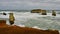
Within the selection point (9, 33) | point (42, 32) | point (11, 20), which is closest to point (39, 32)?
point (42, 32)

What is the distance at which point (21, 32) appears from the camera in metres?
12.2

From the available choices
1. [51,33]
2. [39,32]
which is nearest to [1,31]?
[39,32]

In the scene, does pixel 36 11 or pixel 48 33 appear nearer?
pixel 48 33

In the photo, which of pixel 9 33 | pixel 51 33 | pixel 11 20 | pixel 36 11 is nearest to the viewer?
pixel 9 33

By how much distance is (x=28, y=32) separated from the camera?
12.2 m

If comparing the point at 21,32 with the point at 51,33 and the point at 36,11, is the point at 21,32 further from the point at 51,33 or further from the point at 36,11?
the point at 36,11

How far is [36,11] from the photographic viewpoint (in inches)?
2586

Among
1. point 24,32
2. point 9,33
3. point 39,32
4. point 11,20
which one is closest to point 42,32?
point 39,32

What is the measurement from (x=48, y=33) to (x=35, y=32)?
2.68 ft

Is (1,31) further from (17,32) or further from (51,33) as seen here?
(51,33)

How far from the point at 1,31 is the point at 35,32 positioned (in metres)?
2.10

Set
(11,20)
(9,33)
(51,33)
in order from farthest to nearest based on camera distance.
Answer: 1. (11,20)
2. (51,33)
3. (9,33)

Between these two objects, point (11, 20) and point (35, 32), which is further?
point (11, 20)

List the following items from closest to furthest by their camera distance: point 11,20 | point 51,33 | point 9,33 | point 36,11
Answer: point 9,33 → point 51,33 → point 11,20 → point 36,11
